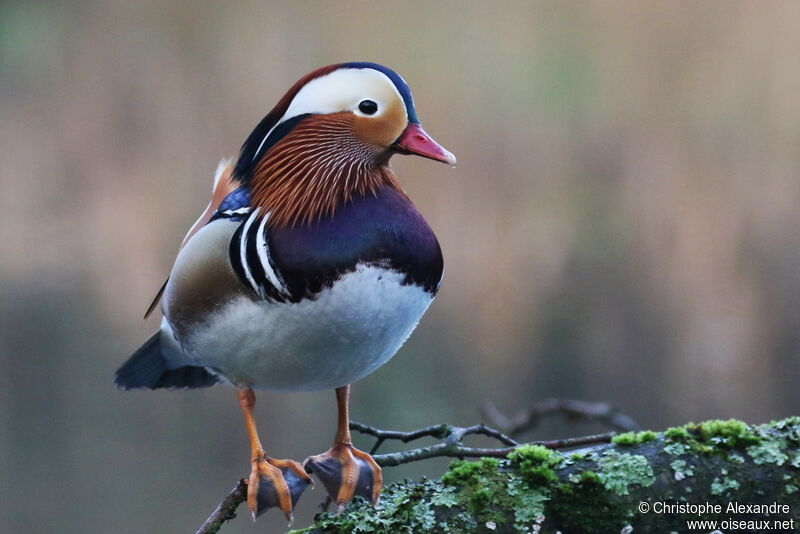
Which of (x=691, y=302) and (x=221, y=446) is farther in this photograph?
(x=221, y=446)

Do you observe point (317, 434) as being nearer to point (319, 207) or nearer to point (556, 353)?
point (556, 353)

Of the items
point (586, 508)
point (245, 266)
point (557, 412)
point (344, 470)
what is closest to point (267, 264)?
point (245, 266)

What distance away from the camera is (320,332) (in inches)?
35.5

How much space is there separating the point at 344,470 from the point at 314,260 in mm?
258

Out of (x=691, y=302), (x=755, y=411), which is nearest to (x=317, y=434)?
(x=691, y=302)

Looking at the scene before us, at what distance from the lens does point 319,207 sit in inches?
36.8

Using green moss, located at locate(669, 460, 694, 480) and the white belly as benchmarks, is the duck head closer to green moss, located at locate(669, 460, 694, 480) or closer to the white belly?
the white belly

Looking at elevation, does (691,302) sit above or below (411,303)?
below

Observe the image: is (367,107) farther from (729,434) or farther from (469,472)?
(729,434)

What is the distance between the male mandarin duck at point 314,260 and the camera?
0.90m

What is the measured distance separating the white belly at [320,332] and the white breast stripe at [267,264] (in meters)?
0.02

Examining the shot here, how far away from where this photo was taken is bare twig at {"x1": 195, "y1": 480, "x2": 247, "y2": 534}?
2.97 feet

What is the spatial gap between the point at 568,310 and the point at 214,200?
219 centimetres

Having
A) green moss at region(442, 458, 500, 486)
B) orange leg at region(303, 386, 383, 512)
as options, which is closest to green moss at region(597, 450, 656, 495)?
green moss at region(442, 458, 500, 486)
